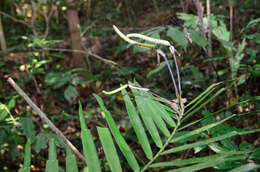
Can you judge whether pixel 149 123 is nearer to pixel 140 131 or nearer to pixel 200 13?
pixel 140 131

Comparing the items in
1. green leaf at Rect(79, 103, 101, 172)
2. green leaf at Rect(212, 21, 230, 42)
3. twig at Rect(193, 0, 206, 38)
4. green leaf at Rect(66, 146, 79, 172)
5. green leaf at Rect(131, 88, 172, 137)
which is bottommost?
green leaf at Rect(66, 146, 79, 172)

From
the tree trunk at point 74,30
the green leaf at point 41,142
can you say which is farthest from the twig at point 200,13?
the tree trunk at point 74,30

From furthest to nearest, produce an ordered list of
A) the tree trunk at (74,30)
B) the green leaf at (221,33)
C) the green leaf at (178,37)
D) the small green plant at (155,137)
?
the tree trunk at (74,30), the green leaf at (221,33), the green leaf at (178,37), the small green plant at (155,137)

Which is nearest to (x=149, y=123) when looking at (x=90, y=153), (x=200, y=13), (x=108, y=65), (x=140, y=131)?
(x=140, y=131)

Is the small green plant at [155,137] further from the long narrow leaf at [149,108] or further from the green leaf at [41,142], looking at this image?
the green leaf at [41,142]

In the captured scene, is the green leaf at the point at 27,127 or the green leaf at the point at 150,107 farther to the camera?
the green leaf at the point at 27,127

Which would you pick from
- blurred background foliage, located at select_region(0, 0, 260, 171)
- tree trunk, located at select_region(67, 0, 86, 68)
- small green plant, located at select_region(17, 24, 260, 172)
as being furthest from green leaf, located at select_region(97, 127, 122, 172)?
tree trunk, located at select_region(67, 0, 86, 68)

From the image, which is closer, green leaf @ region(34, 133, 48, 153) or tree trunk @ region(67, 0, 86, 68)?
green leaf @ region(34, 133, 48, 153)

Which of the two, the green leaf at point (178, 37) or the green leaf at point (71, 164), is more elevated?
the green leaf at point (178, 37)

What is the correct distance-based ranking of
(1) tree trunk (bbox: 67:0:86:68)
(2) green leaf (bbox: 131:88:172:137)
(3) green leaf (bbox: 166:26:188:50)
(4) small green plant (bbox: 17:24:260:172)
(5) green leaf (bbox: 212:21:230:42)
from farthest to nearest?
1. (1) tree trunk (bbox: 67:0:86:68)
2. (5) green leaf (bbox: 212:21:230:42)
3. (3) green leaf (bbox: 166:26:188:50)
4. (2) green leaf (bbox: 131:88:172:137)
5. (4) small green plant (bbox: 17:24:260:172)

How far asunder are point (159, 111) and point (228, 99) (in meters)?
0.74

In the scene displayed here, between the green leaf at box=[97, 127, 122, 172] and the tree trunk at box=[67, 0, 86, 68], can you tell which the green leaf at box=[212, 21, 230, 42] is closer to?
the green leaf at box=[97, 127, 122, 172]

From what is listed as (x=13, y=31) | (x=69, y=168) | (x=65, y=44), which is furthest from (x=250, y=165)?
(x=13, y=31)

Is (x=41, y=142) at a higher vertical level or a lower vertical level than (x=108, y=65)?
lower
